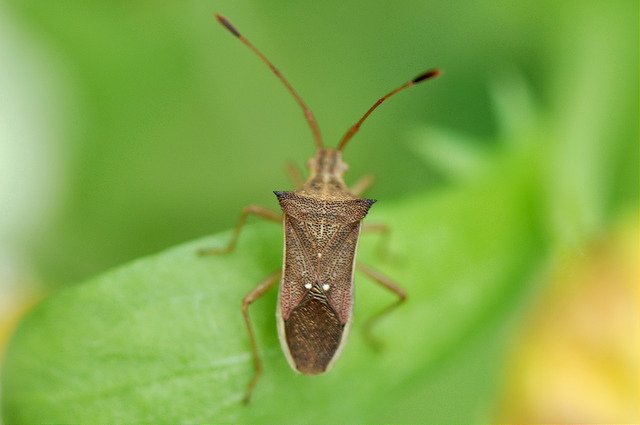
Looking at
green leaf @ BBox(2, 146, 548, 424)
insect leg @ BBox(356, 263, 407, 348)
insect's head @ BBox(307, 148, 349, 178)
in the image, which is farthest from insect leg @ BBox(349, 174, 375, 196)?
insect leg @ BBox(356, 263, 407, 348)

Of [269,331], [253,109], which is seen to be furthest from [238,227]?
[253,109]

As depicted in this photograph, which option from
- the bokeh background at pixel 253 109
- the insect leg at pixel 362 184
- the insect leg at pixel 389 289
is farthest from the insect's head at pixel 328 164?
the insect leg at pixel 389 289

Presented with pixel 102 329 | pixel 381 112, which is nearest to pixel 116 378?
pixel 102 329

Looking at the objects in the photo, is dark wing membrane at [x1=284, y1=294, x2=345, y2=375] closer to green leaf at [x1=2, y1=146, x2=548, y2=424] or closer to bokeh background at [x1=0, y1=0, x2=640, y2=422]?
green leaf at [x1=2, y1=146, x2=548, y2=424]

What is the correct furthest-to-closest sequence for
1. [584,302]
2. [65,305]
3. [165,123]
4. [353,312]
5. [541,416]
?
[165,123] < [584,302] < [541,416] < [353,312] < [65,305]

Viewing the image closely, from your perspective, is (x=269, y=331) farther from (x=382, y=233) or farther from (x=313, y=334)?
(x=382, y=233)

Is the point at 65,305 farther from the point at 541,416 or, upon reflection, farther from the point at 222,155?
the point at 222,155
